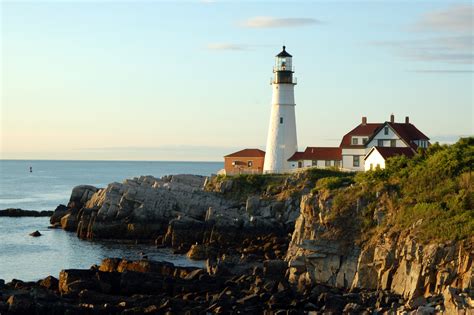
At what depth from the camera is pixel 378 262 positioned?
30359 mm

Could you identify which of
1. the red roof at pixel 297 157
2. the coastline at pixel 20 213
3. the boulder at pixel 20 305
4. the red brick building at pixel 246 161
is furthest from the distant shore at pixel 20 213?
the boulder at pixel 20 305

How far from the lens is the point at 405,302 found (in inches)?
1067

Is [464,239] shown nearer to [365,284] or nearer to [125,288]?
[365,284]

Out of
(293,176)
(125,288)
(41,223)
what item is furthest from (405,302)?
(41,223)

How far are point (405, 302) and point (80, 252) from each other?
77.2ft

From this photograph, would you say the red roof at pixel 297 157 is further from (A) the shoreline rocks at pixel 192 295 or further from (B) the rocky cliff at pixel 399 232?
(A) the shoreline rocks at pixel 192 295

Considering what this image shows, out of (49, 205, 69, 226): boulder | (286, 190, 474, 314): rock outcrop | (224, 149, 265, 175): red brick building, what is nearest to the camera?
(286, 190, 474, 314): rock outcrop

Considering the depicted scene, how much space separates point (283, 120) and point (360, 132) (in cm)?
609

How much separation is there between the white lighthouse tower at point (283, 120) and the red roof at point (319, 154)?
868mm

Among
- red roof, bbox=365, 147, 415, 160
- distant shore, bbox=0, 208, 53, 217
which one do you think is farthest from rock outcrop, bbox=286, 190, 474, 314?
distant shore, bbox=0, 208, 53, 217

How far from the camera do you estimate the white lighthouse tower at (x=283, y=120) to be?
6462 cm

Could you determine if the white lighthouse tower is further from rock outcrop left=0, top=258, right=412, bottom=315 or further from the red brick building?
rock outcrop left=0, top=258, right=412, bottom=315

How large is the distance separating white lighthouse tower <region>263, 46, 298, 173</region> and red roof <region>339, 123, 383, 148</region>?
410 centimetres

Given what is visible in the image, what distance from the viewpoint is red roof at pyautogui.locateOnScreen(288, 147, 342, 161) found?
63656 millimetres
